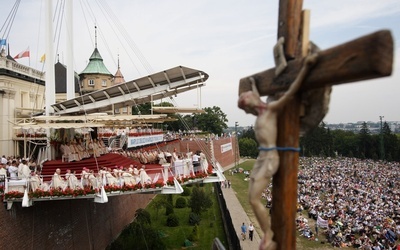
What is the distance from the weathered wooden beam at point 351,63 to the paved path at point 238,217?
2136 cm

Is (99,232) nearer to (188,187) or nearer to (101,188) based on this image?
(101,188)

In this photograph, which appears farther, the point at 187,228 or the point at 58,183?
the point at 187,228

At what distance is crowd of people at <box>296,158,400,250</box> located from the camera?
83.0ft

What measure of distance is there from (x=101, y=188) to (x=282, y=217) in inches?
473

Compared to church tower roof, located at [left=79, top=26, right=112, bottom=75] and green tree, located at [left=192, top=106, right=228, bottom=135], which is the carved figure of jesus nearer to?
church tower roof, located at [left=79, top=26, right=112, bottom=75]

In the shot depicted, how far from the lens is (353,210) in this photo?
32.6 meters

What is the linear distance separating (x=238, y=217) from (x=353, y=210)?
11.2 m

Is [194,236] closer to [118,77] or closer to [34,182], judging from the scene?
[34,182]

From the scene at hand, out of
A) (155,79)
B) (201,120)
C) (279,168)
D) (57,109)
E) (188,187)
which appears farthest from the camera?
(201,120)

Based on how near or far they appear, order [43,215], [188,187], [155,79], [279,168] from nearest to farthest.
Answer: [279,168]
[43,215]
[155,79]
[188,187]

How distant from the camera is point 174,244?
22.9 metres

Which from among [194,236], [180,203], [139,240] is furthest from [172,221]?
[139,240]

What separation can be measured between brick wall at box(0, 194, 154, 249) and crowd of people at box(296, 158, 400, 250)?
14722 millimetres

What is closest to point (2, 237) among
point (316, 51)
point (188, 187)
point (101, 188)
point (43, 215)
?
point (43, 215)
